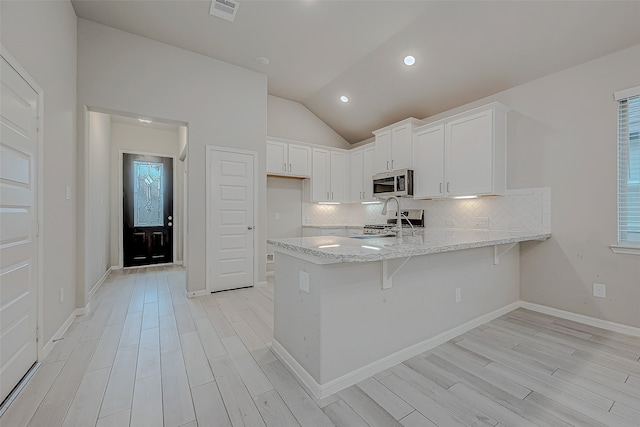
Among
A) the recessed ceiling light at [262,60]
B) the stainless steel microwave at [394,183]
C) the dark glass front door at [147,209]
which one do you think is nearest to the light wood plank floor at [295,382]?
the stainless steel microwave at [394,183]

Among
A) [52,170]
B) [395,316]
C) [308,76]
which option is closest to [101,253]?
[52,170]

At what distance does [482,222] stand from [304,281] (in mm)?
2834

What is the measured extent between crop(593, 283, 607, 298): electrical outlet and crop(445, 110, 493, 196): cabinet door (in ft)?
4.43

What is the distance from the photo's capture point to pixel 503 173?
3285 mm

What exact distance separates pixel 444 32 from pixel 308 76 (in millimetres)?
2027

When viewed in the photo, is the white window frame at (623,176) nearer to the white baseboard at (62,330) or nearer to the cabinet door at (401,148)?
the cabinet door at (401,148)

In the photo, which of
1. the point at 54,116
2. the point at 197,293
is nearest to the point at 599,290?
the point at 197,293

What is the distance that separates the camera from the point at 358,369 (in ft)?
5.98

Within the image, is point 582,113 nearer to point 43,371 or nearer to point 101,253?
point 43,371

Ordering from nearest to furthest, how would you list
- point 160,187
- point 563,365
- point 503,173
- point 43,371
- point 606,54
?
1. point 43,371
2. point 563,365
3. point 606,54
4. point 503,173
5. point 160,187

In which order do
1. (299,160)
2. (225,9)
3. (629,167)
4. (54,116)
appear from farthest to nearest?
1. (299,160)
2. (225,9)
3. (629,167)
4. (54,116)

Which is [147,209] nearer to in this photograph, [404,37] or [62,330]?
[62,330]

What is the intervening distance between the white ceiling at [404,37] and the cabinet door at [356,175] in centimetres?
124

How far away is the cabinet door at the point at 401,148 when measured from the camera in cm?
405
